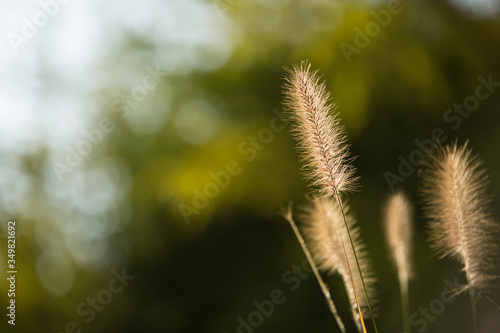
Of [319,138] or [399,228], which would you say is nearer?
[319,138]

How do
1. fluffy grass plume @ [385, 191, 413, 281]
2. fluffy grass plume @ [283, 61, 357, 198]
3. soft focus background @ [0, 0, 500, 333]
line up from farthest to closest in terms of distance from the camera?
soft focus background @ [0, 0, 500, 333] → fluffy grass plume @ [385, 191, 413, 281] → fluffy grass plume @ [283, 61, 357, 198]

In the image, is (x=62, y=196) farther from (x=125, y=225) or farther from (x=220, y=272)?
(x=220, y=272)

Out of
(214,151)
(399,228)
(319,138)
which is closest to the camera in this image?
(319,138)

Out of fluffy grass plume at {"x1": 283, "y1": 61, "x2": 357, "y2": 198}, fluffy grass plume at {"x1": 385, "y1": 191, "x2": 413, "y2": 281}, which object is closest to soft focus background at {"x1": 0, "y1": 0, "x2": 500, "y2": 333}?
fluffy grass plume at {"x1": 385, "y1": 191, "x2": 413, "y2": 281}

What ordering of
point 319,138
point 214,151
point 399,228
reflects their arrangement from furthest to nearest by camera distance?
point 214,151 → point 399,228 → point 319,138

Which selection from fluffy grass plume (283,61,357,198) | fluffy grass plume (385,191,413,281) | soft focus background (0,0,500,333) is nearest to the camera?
fluffy grass plume (283,61,357,198)

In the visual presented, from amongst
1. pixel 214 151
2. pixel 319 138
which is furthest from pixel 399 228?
pixel 214 151

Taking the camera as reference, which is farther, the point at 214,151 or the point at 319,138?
the point at 214,151

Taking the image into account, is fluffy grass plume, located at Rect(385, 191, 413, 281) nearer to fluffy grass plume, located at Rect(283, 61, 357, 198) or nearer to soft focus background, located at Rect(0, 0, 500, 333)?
fluffy grass plume, located at Rect(283, 61, 357, 198)

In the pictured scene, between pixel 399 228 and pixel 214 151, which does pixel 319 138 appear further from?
pixel 214 151

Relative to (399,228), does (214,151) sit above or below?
above
